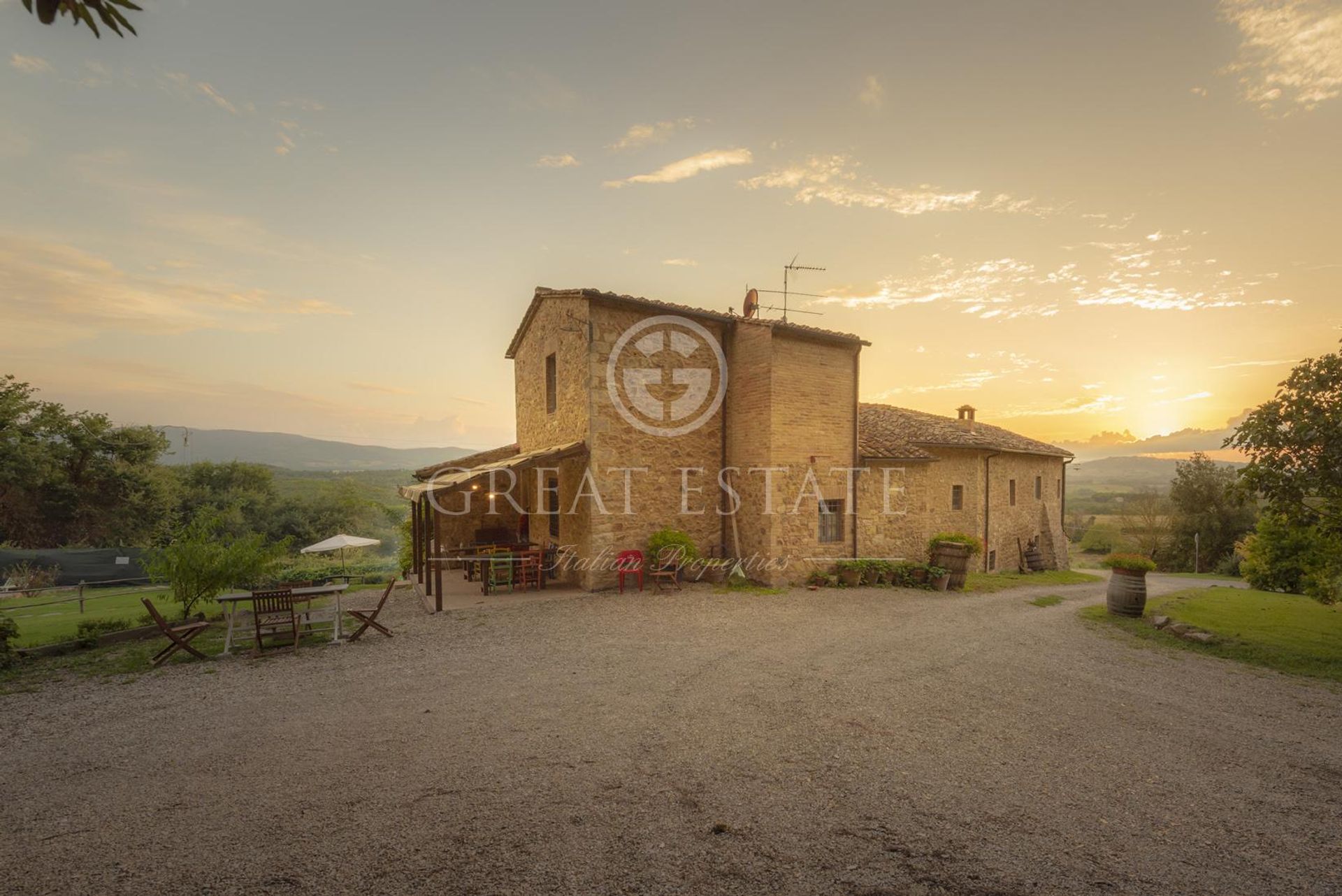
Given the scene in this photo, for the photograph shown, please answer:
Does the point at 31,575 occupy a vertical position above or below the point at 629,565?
below

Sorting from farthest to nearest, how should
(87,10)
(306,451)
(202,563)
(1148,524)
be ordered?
1. (306,451)
2. (1148,524)
3. (202,563)
4. (87,10)

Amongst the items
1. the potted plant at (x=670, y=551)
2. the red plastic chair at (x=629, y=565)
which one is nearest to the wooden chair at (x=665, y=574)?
the potted plant at (x=670, y=551)

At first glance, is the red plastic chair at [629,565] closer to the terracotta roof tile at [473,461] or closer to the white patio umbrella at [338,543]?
the terracotta roof tile at [473,461]

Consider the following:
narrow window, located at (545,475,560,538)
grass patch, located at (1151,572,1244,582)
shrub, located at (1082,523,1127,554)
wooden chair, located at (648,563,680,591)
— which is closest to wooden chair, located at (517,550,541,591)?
narrow window, located at (545,475,560,538)

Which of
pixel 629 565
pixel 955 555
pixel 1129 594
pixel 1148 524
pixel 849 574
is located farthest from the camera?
pixel 1148 524

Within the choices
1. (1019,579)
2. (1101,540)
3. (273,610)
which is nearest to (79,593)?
(273,610)

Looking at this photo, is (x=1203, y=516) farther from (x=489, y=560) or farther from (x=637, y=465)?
(x=489, y=560)

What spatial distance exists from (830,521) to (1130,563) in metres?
6.00

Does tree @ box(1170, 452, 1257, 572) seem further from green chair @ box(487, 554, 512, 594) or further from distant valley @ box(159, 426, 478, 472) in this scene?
distant valley @ box(159, 426, 478, 472)

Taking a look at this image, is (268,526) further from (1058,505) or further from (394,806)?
(1058,505)

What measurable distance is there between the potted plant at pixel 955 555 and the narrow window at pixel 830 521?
2873mm

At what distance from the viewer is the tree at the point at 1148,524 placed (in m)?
28.8

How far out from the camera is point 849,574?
13.0 m

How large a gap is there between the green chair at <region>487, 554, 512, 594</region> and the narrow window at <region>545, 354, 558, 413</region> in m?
4.25
